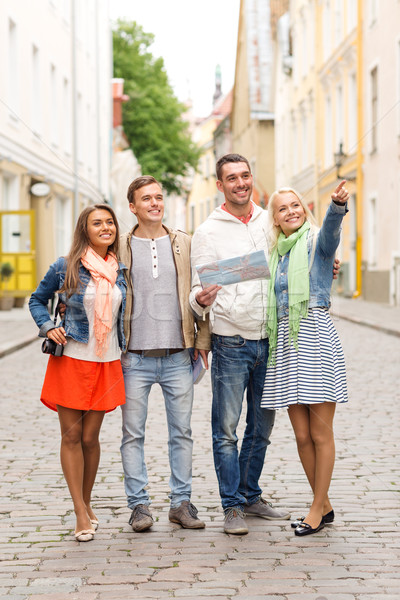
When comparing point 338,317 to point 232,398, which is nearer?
point 232,398

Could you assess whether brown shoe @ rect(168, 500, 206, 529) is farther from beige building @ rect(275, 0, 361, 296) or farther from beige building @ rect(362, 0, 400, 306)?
beige building @ rect(362, 0, 400, 306)

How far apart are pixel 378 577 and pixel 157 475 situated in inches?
92.3

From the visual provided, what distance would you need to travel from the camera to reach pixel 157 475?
242 inches

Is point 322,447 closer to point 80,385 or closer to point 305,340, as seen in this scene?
point 305,340

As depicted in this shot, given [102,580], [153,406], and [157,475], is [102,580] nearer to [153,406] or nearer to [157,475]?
[157,475]

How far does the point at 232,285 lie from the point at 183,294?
25 cm

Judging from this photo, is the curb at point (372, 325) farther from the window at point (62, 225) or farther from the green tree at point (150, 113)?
the green tree at point (150, 113)

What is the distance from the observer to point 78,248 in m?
4.84

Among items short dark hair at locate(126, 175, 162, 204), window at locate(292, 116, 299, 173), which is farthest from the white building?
short dark hair at locate(126, 175, 162, 204)

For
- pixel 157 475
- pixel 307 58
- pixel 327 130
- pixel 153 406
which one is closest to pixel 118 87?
pixel 307 58

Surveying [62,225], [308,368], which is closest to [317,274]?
[308,368]

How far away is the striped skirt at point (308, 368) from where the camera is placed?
4750 millimetres

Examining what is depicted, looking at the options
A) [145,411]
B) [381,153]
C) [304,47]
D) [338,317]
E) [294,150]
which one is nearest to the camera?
[145,411]

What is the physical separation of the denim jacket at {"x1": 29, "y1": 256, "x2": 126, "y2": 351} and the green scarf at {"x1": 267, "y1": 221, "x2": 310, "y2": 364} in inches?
28.1
